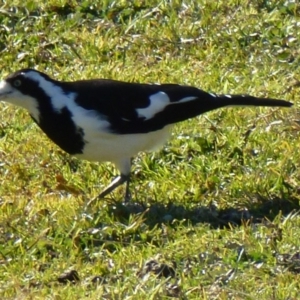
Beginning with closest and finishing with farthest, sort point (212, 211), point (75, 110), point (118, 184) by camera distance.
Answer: point (212, 211) → point (75, 110) → point (118, 184)

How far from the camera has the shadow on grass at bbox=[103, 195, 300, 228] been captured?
5.62 meters

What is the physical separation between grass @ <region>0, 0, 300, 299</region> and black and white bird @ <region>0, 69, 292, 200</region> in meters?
0.27

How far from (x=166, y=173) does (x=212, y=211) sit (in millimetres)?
575

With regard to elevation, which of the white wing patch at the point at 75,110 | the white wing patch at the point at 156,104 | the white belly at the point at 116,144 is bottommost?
the white belly at the point at 116,144

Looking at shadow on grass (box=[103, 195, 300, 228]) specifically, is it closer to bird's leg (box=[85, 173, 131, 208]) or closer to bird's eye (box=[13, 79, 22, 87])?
bird's leg (box=[85, 173, 131, 208])

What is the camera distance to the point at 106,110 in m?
5.95

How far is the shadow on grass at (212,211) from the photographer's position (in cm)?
562

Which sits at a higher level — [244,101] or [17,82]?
[17,82]

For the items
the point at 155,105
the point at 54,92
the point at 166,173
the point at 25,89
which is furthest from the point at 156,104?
the point at 25,89

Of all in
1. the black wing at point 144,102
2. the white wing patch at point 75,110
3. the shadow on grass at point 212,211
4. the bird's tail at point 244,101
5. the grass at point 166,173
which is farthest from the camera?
the bird's tail at point 244,101

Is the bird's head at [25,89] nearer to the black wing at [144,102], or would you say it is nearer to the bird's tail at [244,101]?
the black wing at [144,102]

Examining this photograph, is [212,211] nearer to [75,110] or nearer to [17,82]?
[75,110]

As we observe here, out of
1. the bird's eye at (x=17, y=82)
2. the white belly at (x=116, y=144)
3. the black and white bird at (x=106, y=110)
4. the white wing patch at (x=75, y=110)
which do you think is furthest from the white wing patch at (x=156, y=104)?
the bird's eye at (x=17, y=82)

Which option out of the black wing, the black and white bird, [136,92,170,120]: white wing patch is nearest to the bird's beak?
the black and white bird
